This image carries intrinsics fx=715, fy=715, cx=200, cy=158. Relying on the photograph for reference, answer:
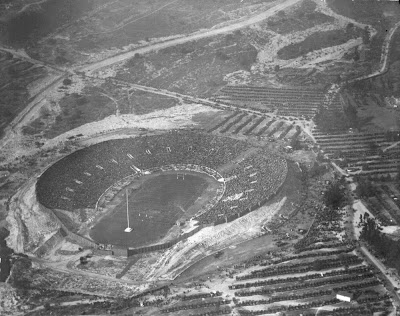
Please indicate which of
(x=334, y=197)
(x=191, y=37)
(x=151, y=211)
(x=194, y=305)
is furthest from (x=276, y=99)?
(x=194, y=305)

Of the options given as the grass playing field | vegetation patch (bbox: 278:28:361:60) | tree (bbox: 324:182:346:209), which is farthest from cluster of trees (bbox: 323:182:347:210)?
vegetation patch (bbox: 278:28:361:60)

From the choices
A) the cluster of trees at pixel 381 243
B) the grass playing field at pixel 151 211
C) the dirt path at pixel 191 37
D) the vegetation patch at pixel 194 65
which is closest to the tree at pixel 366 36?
the dirt path at pixel 191 37

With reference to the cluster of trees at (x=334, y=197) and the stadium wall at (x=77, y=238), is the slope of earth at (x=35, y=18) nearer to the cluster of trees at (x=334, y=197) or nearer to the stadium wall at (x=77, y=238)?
the stadium wall at (x=77, y=238)

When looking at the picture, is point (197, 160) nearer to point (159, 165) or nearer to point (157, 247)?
point (159, 165)

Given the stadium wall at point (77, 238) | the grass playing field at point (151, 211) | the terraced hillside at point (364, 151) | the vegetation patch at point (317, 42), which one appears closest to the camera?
the stadium wall at point (77, 238)

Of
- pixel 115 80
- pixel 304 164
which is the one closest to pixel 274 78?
pixel 115 80
